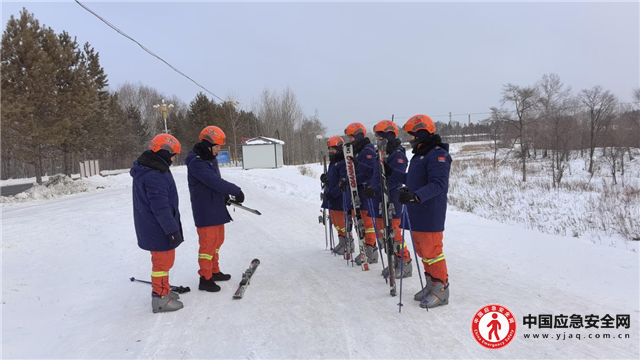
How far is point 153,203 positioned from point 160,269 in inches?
32.0

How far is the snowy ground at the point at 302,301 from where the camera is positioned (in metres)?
3.13

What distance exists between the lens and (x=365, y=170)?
5371 millimetres

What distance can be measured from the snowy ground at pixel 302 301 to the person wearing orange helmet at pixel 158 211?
332 millimetres

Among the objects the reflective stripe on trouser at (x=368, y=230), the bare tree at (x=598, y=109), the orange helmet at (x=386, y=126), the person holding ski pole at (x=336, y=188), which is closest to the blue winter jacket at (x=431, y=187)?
the orange helmet at (x=386, y=126)

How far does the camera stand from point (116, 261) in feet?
20.6

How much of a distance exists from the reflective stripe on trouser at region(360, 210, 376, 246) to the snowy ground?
576 millimetres

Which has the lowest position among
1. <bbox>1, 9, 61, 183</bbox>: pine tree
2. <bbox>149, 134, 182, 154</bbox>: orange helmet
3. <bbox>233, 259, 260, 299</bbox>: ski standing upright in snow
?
<bbox>233, 259, 260, 299</bbox>: ski standing upright in snow

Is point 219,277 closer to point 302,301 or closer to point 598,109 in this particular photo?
point 302,301

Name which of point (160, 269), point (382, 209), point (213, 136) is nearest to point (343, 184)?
point (382, 209)

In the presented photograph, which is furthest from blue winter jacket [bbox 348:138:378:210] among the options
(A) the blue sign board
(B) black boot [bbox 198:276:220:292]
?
(A) the blue sign board

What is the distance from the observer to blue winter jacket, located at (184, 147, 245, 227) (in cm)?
448

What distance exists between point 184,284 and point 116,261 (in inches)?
85.5

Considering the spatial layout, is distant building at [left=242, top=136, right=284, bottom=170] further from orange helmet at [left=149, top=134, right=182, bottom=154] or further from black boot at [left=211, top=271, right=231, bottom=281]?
orange helmet at [left=149, top=134, right=182, bottom=154]

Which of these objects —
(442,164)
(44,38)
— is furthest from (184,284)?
(44,38)
